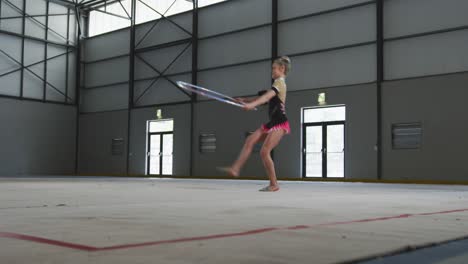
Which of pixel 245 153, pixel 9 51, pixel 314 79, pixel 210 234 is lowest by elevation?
pixel 210 234

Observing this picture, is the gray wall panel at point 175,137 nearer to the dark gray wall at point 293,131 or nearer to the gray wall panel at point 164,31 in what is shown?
the dark gray wall at point 293,131

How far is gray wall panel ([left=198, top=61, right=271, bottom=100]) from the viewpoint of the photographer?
833 inches

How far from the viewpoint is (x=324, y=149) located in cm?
1925

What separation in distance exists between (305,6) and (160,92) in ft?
27.5

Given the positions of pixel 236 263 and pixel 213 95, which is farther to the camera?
pixel 213 95

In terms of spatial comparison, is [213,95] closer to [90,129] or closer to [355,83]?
[355,83]

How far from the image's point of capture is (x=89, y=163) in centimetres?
2797

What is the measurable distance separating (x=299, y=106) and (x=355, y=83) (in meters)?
2.38

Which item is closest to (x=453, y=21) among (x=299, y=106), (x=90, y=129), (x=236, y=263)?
(x=299, y=106)

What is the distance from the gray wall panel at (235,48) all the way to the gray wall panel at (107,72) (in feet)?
16.5

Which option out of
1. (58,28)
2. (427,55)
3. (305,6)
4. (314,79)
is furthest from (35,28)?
(427,55)

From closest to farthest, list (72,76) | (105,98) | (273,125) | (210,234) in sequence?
(210,234), (273,125), (105,98), (72,76)

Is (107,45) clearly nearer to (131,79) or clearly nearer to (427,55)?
(131,79)

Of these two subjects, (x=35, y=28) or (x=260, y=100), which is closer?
(x=260, y=100)
